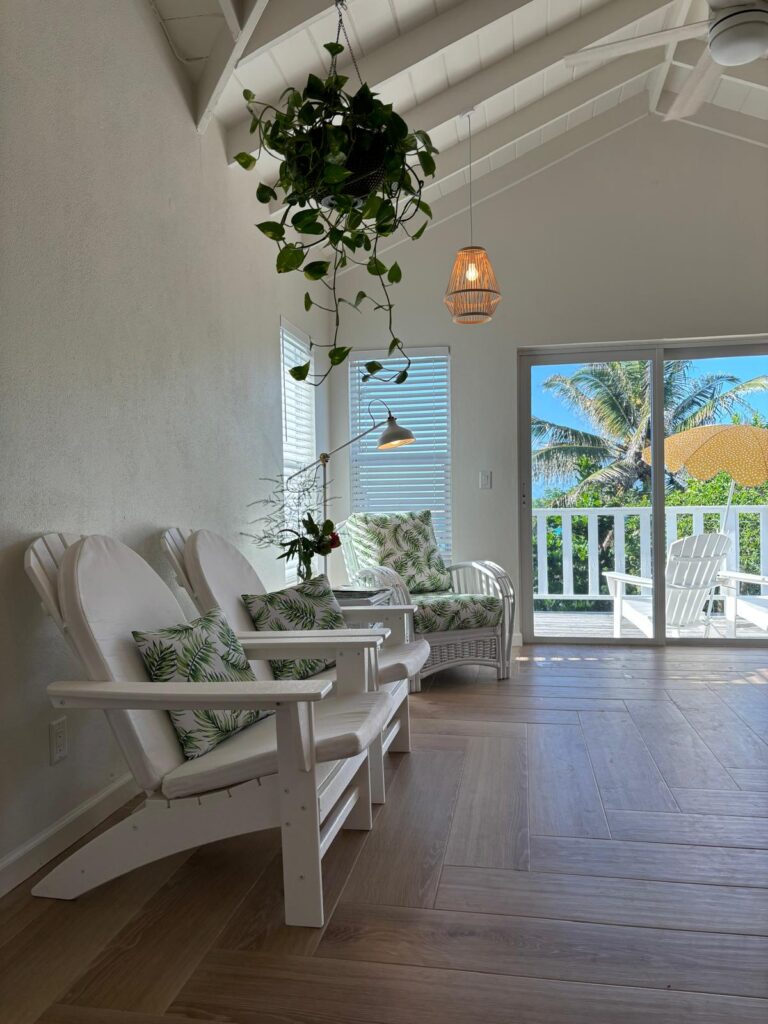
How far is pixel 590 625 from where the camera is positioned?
17.2ft

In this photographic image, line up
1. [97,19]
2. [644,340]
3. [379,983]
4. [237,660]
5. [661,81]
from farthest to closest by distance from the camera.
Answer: [644,340]
[661,81]
[97,19]
[237,660]
[379,983]

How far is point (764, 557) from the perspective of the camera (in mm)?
5156

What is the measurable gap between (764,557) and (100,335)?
15.1ft

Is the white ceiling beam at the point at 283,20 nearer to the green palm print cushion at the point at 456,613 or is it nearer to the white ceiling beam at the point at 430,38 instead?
the white ceiling beam at the point at 430,38

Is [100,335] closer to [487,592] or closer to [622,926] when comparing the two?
[622,926]

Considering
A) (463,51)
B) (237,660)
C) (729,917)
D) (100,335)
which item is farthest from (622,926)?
(463,51)

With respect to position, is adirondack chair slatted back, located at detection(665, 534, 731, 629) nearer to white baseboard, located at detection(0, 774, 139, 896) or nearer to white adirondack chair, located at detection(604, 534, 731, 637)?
white adirondack chair, located at detection(604, 534, 731, 637)

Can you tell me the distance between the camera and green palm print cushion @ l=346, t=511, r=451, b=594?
462cm

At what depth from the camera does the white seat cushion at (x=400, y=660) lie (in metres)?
2.55

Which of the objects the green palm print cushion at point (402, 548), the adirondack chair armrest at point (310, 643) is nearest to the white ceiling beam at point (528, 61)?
the green palm print cushion at point (402, 548)

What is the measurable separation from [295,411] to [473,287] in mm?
1300

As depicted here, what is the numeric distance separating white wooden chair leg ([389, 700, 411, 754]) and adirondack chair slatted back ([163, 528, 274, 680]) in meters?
0.60

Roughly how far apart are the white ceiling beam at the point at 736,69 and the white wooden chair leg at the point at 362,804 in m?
4.53

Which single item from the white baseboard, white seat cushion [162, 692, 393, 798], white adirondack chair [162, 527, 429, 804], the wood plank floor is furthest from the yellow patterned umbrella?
the white baseboard
